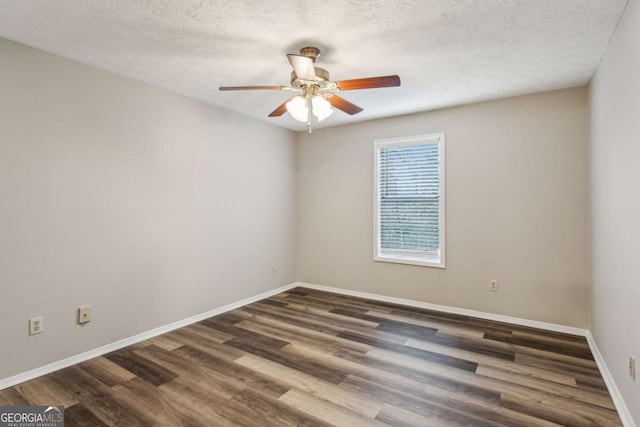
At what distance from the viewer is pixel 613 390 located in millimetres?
2164

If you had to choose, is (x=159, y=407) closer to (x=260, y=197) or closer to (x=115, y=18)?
(x=115, y=18)

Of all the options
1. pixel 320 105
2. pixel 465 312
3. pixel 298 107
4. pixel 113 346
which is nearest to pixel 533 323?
pixel 465 312

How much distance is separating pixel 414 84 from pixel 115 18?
2.41m

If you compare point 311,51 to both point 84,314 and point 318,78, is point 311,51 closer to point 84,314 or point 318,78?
point 318,78

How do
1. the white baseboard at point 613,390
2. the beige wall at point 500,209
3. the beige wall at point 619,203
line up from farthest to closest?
the beige wall at point 500,209 < the white baseboard at point 613,390 < the beige wall at point 619,203

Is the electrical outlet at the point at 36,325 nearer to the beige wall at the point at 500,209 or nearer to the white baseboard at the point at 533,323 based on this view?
the white baseboard at the point at 533,323

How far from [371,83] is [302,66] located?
490 mm

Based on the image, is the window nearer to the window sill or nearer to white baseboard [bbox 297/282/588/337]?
the window sill

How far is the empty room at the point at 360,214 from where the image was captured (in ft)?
6.64

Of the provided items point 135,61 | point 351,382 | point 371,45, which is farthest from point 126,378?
point 371,45

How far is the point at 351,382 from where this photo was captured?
7.77 feet

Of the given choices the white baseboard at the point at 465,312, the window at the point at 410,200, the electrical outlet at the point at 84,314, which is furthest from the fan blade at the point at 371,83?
the white baseboard at the point at 465,312

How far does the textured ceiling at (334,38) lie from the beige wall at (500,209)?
481 millimetres

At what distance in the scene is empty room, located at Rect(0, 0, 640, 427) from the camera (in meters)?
2.03
